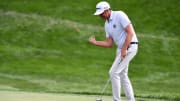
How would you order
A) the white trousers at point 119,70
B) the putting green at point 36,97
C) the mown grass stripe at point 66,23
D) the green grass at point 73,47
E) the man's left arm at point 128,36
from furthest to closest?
the mown grass stripe at point 66,23, the green grass at point 73,47, the putting green at point 36,97, the white trousers at point 119,70, the man's left arm at point 128,36

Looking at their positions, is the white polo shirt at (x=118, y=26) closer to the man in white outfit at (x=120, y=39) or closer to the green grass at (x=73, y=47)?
the man in white outfit at (x=120, y=39)

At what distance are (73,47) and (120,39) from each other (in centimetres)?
2272

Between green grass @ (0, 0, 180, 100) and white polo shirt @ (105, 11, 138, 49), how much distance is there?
8719 millimetres

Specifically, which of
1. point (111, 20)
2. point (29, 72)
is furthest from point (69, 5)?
point (111, 20)

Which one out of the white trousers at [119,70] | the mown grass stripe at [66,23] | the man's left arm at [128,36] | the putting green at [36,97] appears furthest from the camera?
the mown grass stripe at [66,23]

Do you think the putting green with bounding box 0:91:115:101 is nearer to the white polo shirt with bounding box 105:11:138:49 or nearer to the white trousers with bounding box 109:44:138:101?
the white trousers with bounding box 109:44:138:101

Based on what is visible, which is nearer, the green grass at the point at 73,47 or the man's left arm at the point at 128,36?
the man's left arm at the point at 128,36

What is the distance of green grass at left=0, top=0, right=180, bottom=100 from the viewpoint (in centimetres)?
2413

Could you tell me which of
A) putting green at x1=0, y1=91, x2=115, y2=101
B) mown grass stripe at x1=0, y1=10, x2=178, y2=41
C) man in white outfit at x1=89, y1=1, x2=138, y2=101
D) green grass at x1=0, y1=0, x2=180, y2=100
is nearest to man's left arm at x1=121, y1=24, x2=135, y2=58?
man in white outfit at x1=89, y1=1, x2=138, y2=101

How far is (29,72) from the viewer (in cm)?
2548

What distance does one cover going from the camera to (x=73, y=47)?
111 ft

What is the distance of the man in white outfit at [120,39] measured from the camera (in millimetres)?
10820

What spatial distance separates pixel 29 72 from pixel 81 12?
50.2ft

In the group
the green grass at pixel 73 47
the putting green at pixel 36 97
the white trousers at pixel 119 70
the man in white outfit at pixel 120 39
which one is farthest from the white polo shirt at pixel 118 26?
the green grass at pixel 73 47
